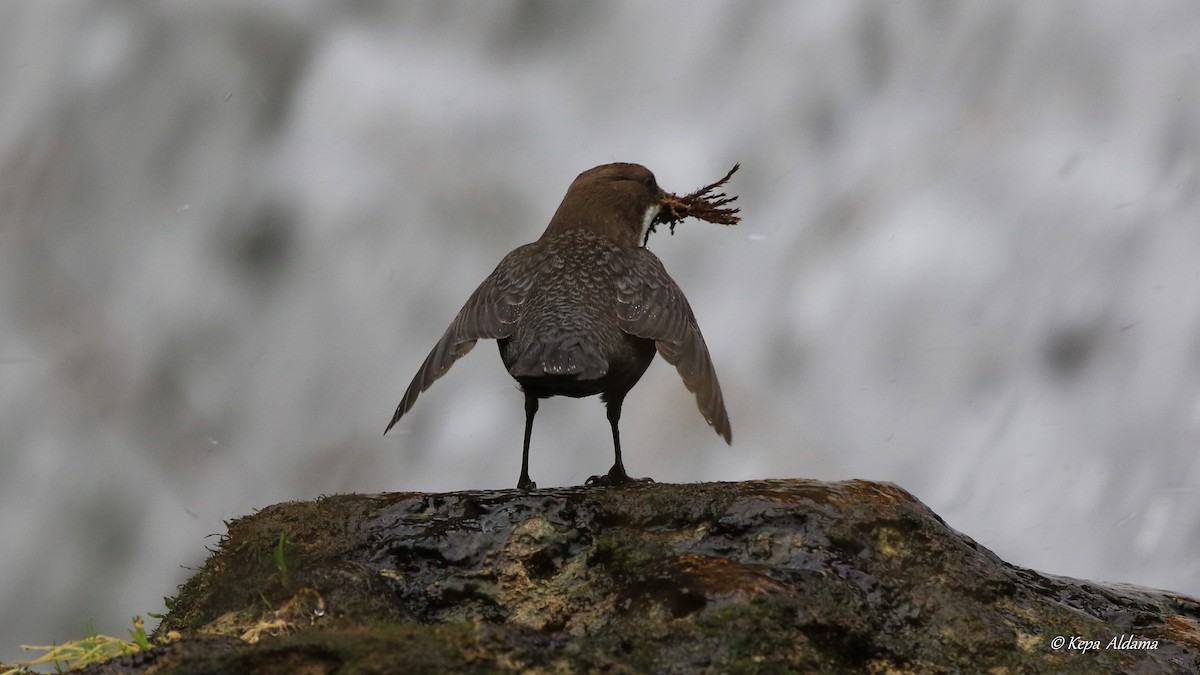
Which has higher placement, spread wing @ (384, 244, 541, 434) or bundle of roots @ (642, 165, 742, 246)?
bundle of roots @ (642, 165, 742, 246)

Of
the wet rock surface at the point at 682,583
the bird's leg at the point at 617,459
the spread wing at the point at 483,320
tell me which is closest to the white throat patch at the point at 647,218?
the spread wing at the point at 483,320

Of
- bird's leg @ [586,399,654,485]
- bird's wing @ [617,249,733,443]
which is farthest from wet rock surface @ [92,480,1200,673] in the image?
bird's leg @ [586,399,654,485]

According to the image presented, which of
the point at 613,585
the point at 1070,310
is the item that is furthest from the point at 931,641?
the point at 1070,310

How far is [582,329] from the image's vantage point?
483 centimetres

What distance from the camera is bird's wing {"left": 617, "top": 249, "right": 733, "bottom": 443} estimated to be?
4703 millimetres

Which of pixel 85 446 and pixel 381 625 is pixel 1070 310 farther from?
pixel 381 625

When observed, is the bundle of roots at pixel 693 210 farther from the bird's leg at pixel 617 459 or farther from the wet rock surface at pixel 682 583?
the wet rock surface at pixel 682 583

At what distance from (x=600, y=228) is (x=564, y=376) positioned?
151 centimetres

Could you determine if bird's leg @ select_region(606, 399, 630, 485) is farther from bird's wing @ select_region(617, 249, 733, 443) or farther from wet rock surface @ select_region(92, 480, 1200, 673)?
wet rock surface @ select_region(92, 480, 1200, 673)

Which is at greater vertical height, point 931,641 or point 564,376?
point 564,376

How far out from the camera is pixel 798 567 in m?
3.36

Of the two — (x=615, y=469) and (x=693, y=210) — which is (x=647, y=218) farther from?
(x=615, y=469)

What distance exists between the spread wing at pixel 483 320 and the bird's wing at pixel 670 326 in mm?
466

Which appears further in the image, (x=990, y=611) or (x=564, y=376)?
(x=564, y=376)
